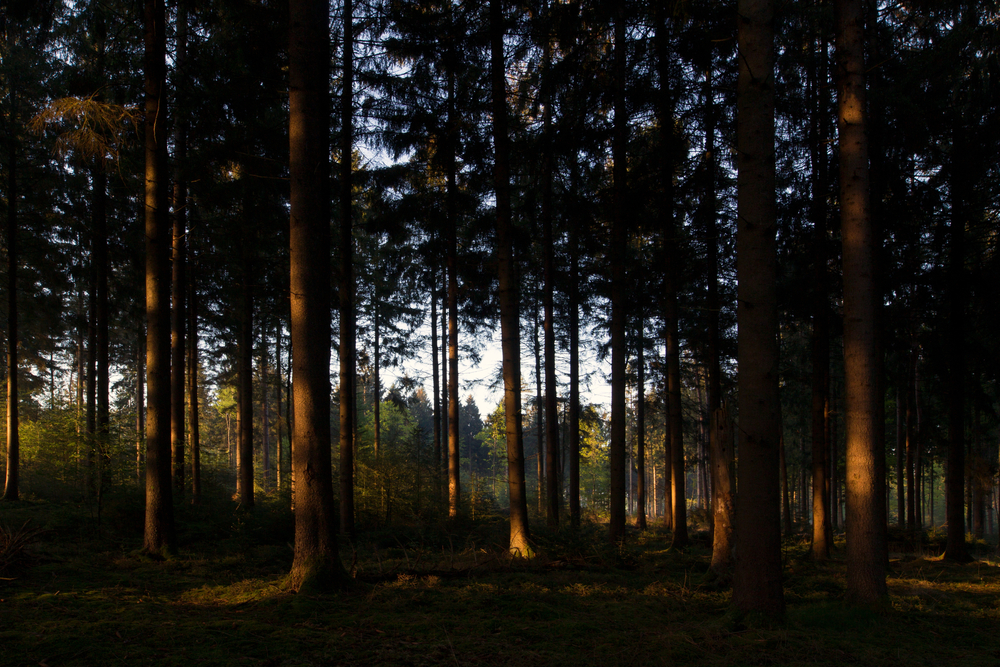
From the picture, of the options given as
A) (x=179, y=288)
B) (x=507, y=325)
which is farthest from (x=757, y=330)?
(x=179, y=288)

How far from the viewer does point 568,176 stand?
16.1 meters

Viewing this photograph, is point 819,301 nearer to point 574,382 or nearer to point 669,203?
point 669,203

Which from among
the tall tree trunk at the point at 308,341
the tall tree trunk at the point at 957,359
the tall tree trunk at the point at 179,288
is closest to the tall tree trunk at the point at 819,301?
the tall tree trunk at the point at 957,359

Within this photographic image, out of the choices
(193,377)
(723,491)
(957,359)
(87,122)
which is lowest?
(723,491)

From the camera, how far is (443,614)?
5.91 meters

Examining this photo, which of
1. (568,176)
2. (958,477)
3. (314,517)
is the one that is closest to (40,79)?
(568,176)

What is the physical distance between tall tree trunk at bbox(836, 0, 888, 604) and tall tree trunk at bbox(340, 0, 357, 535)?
8850 mm

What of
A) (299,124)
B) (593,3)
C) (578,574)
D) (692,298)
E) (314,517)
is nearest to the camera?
(314,517)

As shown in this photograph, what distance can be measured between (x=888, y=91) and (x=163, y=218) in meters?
13.8

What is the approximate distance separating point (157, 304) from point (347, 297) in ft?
11.7

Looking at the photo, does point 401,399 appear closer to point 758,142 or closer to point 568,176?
point 568,176

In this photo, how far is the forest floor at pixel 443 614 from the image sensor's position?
4551 millimetres

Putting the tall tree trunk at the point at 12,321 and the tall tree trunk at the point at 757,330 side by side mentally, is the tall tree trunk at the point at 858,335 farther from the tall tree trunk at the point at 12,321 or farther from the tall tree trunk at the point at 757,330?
the tall tree trunk at the point at 12,321

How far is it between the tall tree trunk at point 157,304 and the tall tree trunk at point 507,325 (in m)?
5.83
